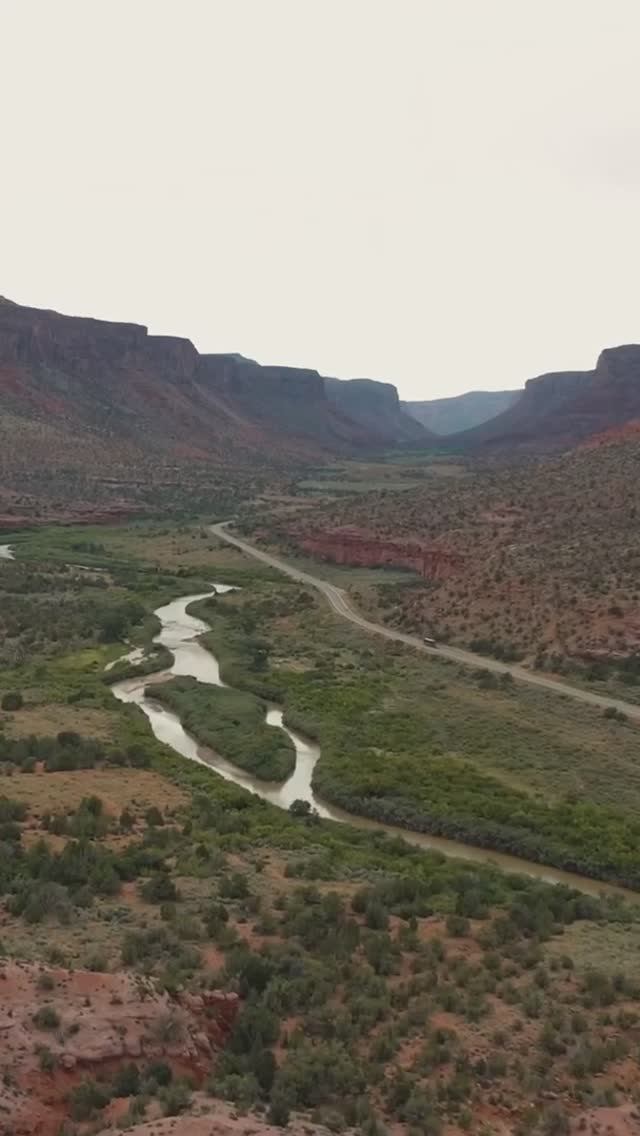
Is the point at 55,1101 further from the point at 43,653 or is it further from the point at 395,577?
the point at 395,577

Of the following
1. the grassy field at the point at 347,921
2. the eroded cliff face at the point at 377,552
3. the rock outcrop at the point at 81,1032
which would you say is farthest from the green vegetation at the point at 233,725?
the eroded cliff face at the point at 377,552

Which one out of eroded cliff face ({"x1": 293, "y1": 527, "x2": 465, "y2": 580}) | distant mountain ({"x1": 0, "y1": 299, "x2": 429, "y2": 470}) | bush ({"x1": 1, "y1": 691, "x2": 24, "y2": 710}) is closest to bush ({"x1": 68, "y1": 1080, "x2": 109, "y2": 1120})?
bush ({"x1": 1, "y1": 691, "x2": 24, "y2": 710})

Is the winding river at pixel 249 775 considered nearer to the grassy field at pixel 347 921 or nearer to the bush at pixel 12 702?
the grassy field at pixel 347 921

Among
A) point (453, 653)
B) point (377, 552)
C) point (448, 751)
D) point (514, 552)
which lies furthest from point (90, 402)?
point (448, 751)

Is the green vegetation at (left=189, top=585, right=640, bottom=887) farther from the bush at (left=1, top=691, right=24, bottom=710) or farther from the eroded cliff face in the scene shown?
the eroded cliff face

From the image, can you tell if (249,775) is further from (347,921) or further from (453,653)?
(453,653)
